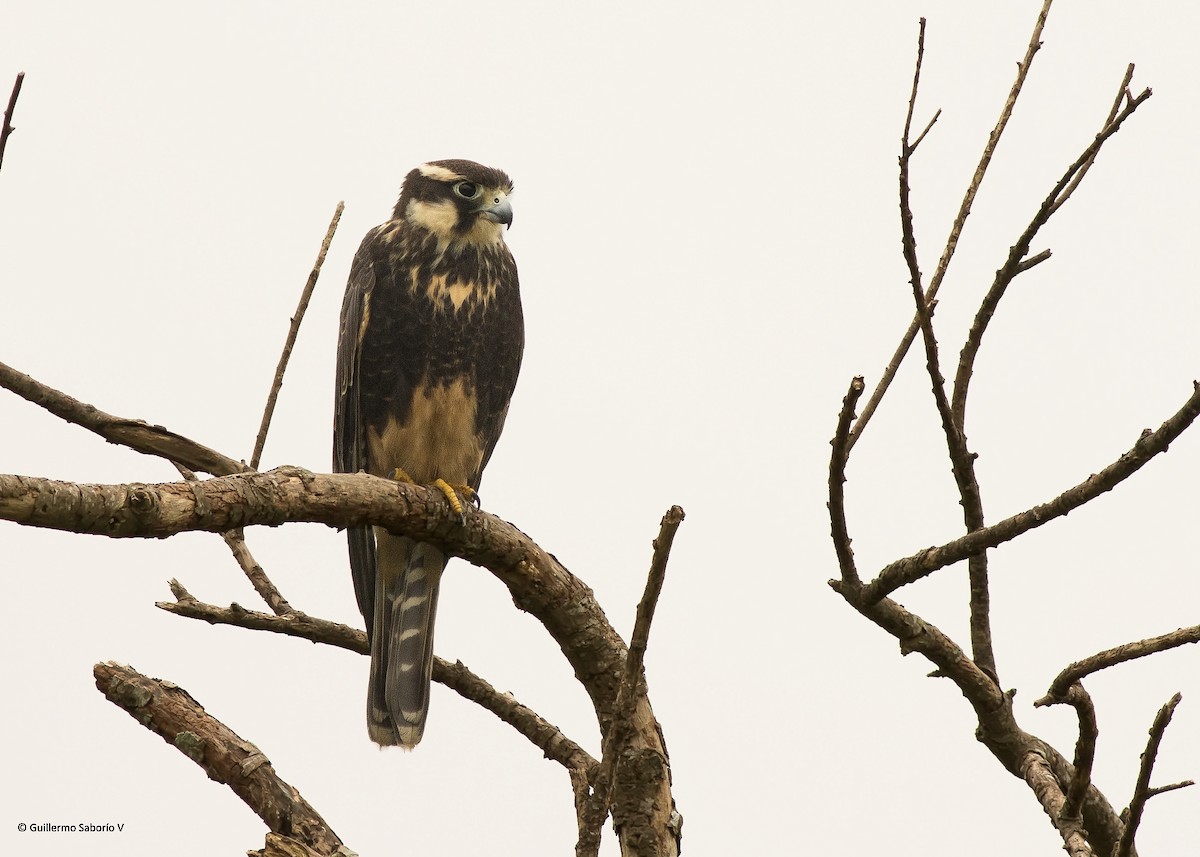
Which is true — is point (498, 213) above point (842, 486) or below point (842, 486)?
above

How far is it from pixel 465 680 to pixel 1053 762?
1.52m

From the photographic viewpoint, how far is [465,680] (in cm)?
335

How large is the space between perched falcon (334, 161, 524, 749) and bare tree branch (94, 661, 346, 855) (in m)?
1.14

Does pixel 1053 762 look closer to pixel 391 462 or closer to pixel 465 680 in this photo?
pixel 465 680

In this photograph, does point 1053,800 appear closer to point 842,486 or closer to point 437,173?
point 842,486

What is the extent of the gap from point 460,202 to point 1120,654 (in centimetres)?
266

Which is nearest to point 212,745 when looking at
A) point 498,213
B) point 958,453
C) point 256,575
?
point 256,575

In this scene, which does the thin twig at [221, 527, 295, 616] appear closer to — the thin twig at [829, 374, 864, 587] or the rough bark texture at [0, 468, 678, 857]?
the rough bark texture at [0, 468, 678, 857]

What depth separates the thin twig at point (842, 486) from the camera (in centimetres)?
213

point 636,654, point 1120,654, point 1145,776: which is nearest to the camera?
point 1145,776

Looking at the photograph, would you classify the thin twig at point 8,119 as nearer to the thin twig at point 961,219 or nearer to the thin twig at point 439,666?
the thin twig at point 439,666

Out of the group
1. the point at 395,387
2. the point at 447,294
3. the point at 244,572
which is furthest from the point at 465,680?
the point at 447,294

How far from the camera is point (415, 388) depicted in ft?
12.6

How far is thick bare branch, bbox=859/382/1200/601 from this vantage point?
210cm
